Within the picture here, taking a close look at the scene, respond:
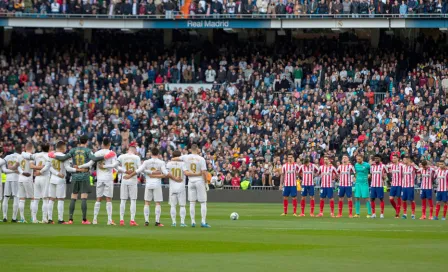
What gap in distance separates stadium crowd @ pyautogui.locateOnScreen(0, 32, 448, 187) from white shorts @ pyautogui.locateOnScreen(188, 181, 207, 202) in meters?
19.9

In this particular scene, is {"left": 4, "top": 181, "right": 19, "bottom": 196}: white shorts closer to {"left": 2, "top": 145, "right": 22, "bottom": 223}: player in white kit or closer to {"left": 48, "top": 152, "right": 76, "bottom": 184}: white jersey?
{"left": 2, "top": 145, "right": 22, "bottom": 223}: player in white kit

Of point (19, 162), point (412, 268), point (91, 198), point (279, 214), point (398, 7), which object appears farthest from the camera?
point (398, 7)

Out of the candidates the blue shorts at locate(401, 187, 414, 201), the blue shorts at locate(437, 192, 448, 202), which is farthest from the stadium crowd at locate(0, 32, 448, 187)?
the blue shorts at locate(437, 192, 448, 202)

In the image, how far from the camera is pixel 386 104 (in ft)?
161

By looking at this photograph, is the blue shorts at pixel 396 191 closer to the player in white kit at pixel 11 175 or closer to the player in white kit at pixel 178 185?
the player in white kit at pixel 178 185

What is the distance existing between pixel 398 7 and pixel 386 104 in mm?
6853

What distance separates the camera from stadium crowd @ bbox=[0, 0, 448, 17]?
52.6 metres

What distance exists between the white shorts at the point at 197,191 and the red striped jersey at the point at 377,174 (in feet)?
32.8

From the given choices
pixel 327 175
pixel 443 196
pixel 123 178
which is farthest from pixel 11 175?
pixel 443 196

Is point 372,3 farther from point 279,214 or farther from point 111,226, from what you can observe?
point 111,226

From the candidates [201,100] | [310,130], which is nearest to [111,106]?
[201,100]

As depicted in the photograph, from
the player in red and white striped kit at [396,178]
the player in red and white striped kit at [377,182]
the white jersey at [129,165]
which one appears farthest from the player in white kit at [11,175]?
the player in red and white striped kit at [396,178]

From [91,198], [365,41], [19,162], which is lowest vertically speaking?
[91,198]

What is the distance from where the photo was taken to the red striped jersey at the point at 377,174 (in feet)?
109
